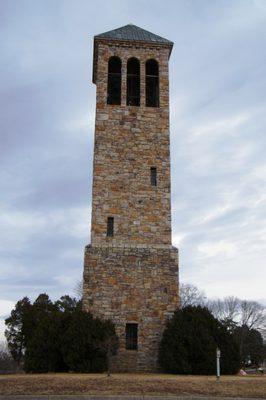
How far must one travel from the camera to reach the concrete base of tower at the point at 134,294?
63.3 feet

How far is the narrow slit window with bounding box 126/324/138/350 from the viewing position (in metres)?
19.4

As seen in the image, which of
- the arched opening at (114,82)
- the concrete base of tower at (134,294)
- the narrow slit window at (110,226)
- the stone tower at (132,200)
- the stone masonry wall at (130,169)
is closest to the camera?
the concrete base of tower at (134,294)

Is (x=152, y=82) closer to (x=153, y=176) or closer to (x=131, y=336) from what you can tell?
(x=153, y=176)

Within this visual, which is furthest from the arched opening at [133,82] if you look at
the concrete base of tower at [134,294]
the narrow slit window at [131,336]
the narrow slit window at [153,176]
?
the narrow slit window at [131,336]

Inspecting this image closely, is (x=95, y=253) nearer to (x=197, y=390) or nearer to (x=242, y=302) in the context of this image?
(x=197, y=390)

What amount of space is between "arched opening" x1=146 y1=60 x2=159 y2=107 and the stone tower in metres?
0.06

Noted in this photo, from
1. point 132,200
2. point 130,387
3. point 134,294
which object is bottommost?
point 130,387

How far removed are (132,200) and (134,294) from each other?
4484mm

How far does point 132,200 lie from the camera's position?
2184 cm

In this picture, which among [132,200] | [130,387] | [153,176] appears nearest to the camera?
[130,387]

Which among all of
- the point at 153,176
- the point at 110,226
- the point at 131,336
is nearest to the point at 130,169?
the point at 153,176

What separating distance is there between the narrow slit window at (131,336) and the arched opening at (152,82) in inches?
469

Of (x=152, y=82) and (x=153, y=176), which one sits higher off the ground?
(x=152, y=82)

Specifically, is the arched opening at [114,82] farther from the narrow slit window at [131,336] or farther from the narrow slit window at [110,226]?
the narrow slit window at [131,336]
